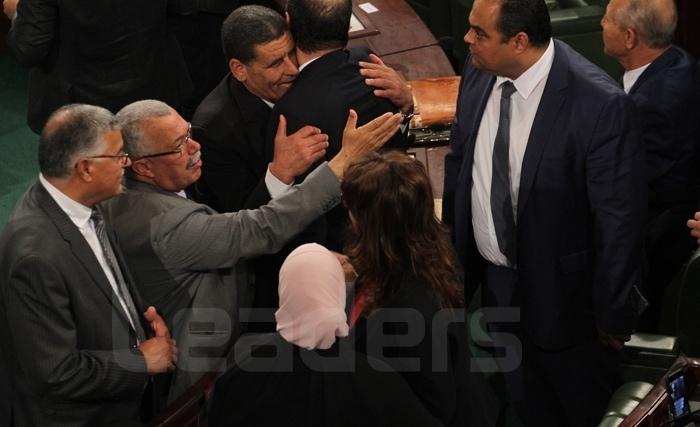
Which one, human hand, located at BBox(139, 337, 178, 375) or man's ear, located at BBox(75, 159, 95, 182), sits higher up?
man's ear, located at BBox(75, 159, 95, 182)

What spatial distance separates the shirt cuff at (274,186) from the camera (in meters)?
3.16

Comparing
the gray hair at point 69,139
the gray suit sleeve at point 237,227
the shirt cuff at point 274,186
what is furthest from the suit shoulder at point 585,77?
the gray hair at point 69,139

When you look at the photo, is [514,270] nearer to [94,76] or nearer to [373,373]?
[373,373]

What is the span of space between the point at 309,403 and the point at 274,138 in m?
1.10

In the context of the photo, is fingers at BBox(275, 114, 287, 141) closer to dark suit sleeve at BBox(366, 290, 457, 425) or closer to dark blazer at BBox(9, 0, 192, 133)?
dark suit sleeve at BBox(366, 290, 457, 425)

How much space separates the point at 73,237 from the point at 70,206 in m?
0.09

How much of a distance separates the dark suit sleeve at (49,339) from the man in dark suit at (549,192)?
1.22m

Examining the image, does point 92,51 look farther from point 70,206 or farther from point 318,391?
point 318,391

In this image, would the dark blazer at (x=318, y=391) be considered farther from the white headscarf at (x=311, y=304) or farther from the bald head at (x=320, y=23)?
the bald head at (x=320, y=23)

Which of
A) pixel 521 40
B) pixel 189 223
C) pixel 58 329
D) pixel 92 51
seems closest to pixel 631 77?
pixel 521 40

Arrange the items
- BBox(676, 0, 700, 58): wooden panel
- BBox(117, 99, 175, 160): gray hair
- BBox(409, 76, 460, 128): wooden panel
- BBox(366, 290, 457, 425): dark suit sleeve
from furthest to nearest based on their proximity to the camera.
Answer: BBox(676, 0, 700, 58): wooden panel, BBox(409, 76, 460, 128): wooden panel, BBox(117, 99, 175, 160): gray hair, BBox(366, 290, 457, 425): dark suit sleeve

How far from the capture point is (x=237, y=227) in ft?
9.80

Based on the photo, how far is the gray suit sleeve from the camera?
9.61ft

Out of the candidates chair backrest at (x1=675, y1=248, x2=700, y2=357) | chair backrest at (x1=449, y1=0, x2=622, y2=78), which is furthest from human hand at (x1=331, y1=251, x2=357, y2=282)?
chair backrest at (x1=449, y1=0, x2=622, y2=78)
